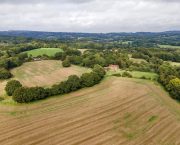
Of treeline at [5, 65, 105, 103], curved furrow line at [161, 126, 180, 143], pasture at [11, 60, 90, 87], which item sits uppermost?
treeline at [5, 65, 105, 103]

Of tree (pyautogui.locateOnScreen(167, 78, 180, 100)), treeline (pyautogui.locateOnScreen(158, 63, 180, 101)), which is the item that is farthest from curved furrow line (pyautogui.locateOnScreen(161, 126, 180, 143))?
treeline (pyautogui.locateOnScreen(158, 63, 180, 101))

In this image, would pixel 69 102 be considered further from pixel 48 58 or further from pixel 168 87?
pixel 48 58

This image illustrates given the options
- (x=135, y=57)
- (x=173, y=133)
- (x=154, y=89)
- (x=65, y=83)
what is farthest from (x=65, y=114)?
(x=135, y=57)

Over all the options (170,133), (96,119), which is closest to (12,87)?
(96,119)

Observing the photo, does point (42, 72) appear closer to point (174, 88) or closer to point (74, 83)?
point (74, 83)

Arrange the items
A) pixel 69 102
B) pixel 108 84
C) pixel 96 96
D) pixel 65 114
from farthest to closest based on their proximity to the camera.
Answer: pixel 108 84
pixel 96 96
pixel 69 102
pixel 65 114

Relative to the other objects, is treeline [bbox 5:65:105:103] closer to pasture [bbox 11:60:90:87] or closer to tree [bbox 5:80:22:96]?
tree [bbox 5:80:22:96]

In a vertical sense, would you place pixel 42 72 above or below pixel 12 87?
below
